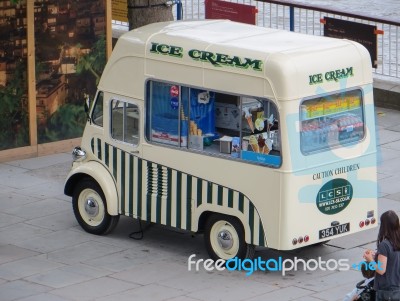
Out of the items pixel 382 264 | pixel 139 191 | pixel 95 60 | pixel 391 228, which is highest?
pixel 95 60

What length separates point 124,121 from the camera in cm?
1396

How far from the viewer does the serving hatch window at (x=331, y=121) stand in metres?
12.6

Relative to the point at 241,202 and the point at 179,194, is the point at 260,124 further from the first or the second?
the point at 179,194

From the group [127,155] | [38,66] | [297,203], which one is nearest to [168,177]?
[127,155]

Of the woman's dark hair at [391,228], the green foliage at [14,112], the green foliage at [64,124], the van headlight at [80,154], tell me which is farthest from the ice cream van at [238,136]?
the green foliage at [64,124]

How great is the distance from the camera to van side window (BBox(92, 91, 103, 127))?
14258 mm

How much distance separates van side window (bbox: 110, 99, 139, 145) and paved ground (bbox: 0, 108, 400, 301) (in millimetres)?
1208

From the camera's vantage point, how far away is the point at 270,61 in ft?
40.7

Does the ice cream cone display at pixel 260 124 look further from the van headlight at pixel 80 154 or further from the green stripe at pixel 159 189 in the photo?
the van headlight at pixel 80 154

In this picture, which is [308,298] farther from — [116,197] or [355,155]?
[116,197]

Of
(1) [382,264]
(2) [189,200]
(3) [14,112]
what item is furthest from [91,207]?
(1) [382,264]

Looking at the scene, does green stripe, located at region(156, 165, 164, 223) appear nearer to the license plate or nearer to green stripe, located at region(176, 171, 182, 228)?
green stripe, located at region(176, 171, 182, 228)

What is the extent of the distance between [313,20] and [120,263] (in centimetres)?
888

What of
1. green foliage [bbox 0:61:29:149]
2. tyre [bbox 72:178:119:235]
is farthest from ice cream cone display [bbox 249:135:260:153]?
green foliage [bbox 0:61:29:149]
